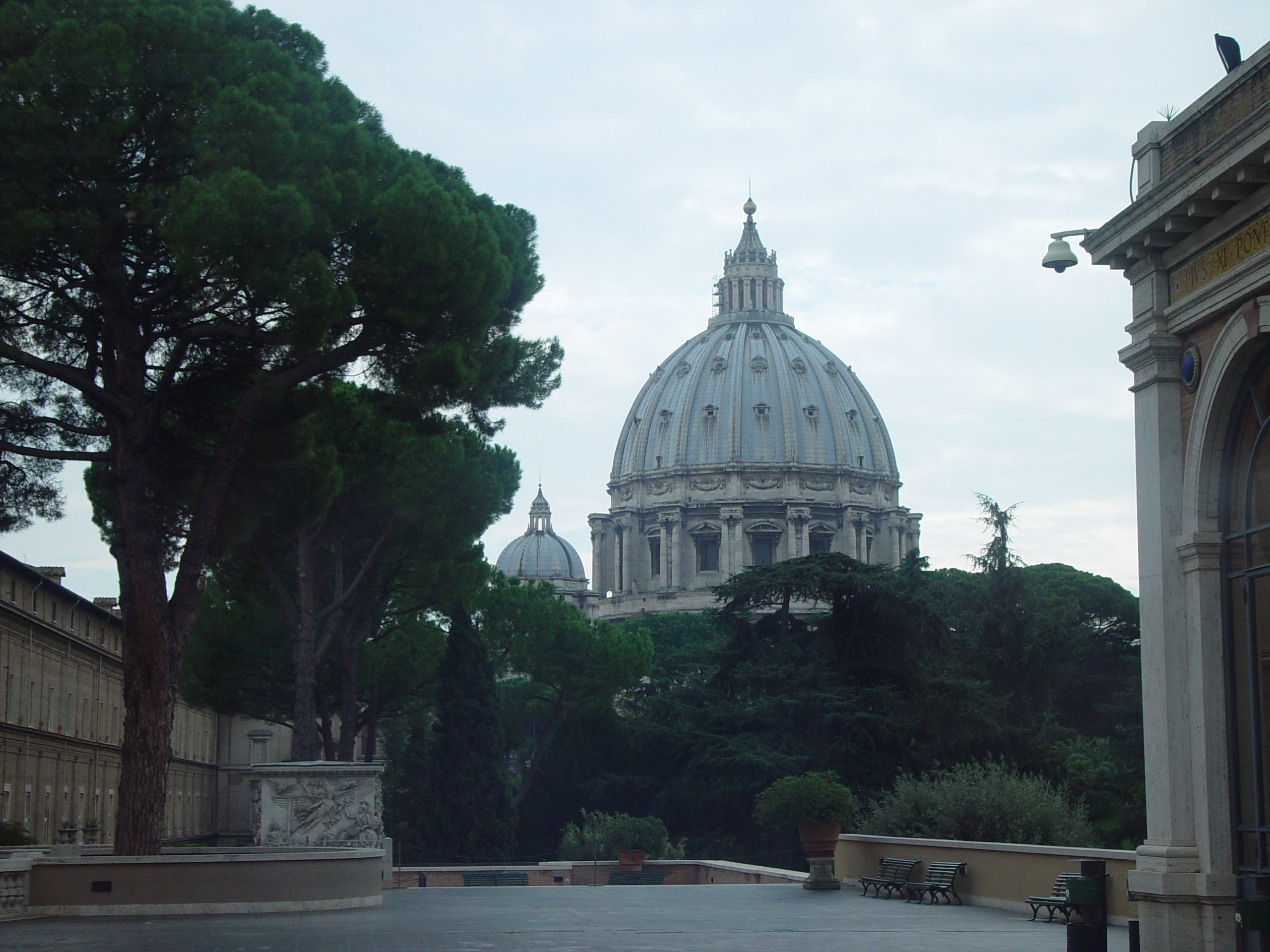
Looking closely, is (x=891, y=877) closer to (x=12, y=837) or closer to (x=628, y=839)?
(x=12, y=837)

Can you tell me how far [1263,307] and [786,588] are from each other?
36.7 meters

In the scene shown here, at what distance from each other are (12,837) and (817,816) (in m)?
10.7

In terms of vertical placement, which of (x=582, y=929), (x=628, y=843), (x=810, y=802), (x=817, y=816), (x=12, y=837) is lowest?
(x=628, y=843)

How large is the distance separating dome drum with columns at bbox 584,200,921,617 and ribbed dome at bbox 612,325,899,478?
91 millimetres

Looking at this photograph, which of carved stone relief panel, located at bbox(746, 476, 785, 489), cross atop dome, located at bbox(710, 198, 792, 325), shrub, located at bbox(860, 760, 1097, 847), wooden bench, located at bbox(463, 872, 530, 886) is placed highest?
cross atop dome, located at bbox(710, 198, 792, 325)

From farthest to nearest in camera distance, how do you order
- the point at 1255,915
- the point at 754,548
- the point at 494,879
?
the point at 754,548 < the point at 494,879 < the point at 1255,915

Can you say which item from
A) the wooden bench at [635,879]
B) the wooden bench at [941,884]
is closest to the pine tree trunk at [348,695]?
the wooden bench at [635,879]

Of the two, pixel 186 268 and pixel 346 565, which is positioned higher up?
pixel 186 268

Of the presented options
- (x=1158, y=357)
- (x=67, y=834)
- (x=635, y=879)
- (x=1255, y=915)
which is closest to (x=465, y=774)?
(x=635, y=879)

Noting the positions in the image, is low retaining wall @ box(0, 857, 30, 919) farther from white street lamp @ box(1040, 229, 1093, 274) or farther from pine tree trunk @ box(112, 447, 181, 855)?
white street lamp @ box(1040, 229, 1093, 274)

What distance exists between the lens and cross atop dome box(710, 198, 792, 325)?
107188 millimetres

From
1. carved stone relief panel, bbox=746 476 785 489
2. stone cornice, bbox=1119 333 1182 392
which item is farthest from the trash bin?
carved stone relief panel, bbox=746 476 785 489

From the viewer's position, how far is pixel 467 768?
39.8 m

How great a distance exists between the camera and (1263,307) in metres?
10.4
